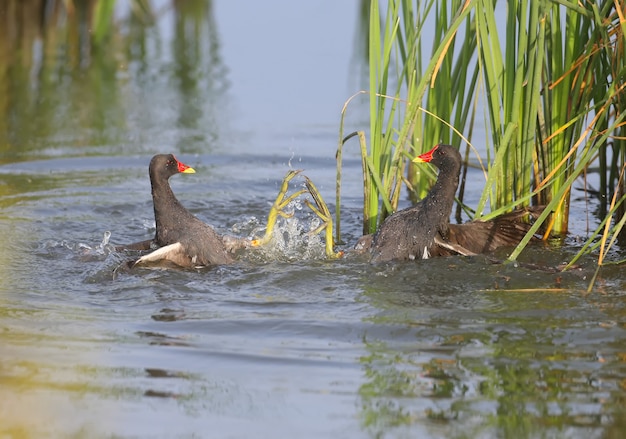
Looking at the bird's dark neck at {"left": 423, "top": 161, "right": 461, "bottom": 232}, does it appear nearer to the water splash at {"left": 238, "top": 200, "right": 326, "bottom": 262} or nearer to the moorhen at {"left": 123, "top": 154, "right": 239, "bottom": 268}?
the water splash at {"left": 238, "top": 200, "right": 326, "bottom": 262}

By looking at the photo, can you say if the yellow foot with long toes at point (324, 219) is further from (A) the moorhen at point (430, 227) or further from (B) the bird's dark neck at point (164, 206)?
(B) the bird's dark neck at point (164, 206)

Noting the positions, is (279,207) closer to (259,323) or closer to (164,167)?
(164,167)

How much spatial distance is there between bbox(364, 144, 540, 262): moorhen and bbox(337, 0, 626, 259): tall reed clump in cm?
16

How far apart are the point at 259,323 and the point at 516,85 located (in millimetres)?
1999

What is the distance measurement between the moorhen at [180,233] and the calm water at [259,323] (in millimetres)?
201

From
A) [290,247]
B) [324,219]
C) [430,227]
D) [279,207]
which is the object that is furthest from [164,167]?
[430,227]

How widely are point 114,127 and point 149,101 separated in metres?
1.21

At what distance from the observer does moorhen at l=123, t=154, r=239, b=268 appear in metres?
6.20

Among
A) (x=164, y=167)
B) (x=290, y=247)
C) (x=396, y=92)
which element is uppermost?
(x=396, y=92)

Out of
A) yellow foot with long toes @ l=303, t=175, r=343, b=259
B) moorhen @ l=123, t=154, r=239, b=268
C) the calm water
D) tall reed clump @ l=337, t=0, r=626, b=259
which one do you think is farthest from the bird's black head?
tall reed clump @ l=337, t=0, r=626, b=259

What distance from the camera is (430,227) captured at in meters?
6.14

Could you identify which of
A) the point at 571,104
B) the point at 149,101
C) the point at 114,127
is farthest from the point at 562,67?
the point at 149,101

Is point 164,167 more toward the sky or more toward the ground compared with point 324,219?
more toward the sky

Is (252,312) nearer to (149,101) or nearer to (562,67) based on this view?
(562,67)
